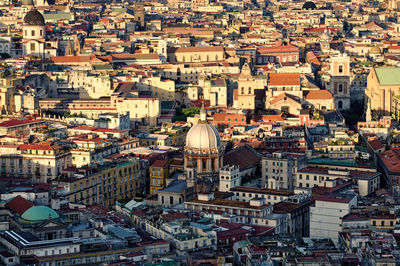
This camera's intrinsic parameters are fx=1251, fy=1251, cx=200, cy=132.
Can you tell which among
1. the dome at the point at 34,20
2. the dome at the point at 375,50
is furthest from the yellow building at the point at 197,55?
the dome at the point at 375,50

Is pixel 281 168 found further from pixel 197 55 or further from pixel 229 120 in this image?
pixel 197 55

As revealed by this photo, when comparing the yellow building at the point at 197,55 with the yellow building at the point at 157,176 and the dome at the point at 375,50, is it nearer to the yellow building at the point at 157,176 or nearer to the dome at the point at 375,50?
the dome at the point at 375,50

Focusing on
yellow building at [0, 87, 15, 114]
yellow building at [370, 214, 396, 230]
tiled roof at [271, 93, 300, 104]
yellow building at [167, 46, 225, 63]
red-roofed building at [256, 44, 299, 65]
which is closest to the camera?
yellow building at [370, 214, 396, 230]

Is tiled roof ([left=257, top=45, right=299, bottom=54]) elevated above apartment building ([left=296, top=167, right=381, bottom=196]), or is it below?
above

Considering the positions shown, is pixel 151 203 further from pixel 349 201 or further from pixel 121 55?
pixel 121 55

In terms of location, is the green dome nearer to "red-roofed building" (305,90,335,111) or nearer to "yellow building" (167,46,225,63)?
"red-roofed building" (305,90,335,111)

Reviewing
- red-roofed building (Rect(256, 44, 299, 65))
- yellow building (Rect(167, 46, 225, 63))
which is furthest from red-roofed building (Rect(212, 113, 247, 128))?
red-roofed building (Rect(256, 44, 299, 65))
